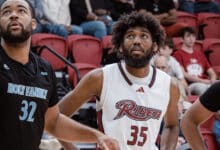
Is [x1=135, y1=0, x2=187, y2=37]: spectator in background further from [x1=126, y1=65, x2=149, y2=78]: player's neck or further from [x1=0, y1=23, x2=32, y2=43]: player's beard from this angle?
[x1=0, y1=23, x2=32, y2=43]: player's beard

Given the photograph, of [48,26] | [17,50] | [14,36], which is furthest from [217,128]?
[14,36]

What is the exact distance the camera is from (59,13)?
328 inches

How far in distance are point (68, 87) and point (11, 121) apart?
4.18 m

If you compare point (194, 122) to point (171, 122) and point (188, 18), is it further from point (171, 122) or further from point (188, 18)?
point (188, 18)

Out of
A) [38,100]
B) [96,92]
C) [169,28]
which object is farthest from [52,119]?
[169,28]

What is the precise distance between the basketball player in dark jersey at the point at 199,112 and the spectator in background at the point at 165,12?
5880 mm

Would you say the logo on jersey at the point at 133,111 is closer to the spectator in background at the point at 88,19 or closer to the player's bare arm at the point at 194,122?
the player's bare arm at the point at 194,122

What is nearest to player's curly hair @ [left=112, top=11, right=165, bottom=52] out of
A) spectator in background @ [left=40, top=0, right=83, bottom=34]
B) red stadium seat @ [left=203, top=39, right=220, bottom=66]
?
spectator in background @ [left=40, top=0, right=83, bottom=34]

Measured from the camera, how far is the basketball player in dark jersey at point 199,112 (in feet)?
11.5

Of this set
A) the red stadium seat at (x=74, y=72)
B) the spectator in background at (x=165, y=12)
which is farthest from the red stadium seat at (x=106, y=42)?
the spectator in background at (x=165, y=12)

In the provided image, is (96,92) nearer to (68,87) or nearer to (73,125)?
(73,125)

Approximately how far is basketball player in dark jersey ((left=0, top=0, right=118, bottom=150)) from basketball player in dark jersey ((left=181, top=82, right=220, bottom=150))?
0.74 metres

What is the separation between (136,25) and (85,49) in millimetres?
4066

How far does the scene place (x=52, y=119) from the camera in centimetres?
332
